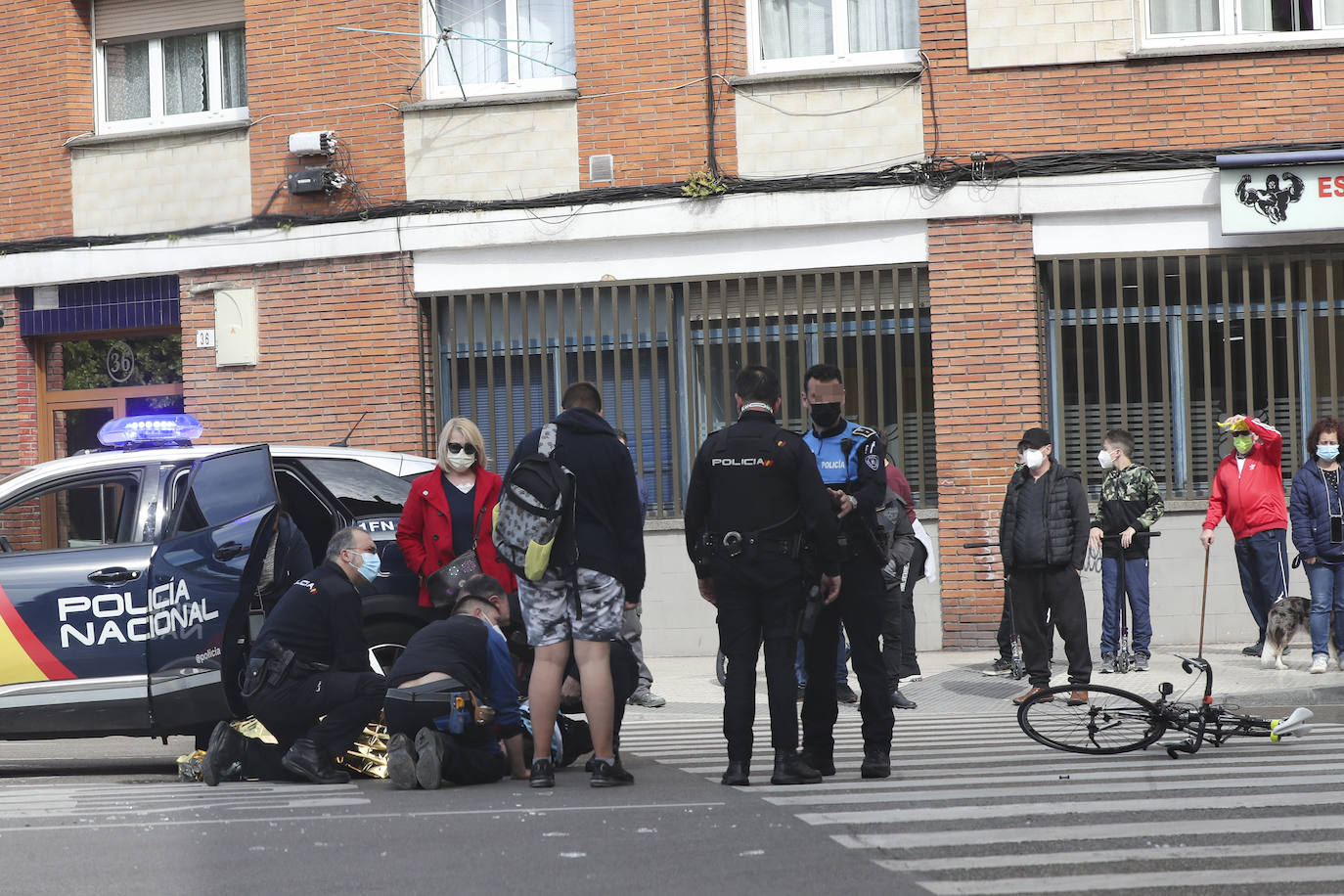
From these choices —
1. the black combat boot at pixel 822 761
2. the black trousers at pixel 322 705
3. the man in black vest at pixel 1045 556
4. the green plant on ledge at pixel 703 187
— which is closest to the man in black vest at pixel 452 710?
the black trousers at pixel 322 705

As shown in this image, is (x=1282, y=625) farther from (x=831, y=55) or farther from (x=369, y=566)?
(x=369, y=566)

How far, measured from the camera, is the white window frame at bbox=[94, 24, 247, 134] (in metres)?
15.8

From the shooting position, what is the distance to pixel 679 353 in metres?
14.4

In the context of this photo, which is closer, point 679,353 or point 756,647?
point 756,647

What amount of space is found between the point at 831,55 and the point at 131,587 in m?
8.66

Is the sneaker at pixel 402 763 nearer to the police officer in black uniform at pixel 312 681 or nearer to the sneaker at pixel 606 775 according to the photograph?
the police officer in black uniform at pixel 312 681

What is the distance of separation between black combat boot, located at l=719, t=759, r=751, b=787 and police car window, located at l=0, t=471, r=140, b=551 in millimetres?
3399

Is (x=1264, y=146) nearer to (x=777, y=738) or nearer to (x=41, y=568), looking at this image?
(x=777, y=738)

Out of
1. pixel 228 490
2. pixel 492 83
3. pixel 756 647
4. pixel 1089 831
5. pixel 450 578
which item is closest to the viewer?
pixel 1089 831

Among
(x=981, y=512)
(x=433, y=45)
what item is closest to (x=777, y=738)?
(x=981, y=512)

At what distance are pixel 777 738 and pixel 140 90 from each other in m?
11.8

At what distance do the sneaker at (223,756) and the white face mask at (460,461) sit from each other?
5.90ft

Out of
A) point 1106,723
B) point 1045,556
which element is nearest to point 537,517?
point 1106,723

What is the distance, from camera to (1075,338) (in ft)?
45.3
